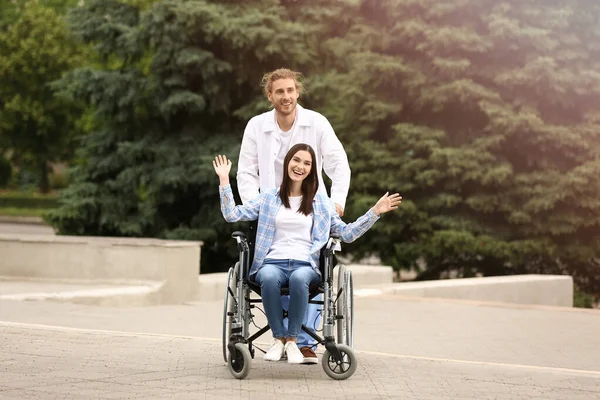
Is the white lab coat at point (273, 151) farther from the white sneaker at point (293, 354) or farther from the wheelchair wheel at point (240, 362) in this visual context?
the wheelchair wheel at point (240, 362)

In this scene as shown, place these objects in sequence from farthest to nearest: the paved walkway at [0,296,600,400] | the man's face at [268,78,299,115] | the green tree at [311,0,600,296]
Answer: the green tree at [311,0,600,296], the man's face at [268,78,299,115], the paved walkway at [0,296,600,400]

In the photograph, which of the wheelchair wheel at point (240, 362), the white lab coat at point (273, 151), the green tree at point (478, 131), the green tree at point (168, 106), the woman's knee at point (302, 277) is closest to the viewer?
the wheelchair wheel at point (240, 362)

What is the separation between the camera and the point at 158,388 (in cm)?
691

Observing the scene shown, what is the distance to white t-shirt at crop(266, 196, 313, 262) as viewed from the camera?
7.70 m

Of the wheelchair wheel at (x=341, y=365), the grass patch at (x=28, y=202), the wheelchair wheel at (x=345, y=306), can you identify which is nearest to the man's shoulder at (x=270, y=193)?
the wheelchair wheel at (x=345, y=306)

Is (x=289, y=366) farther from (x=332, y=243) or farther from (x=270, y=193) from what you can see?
(x=270, y=193)

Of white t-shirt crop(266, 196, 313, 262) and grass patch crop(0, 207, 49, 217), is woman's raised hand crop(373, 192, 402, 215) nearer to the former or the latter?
white t-shirt crop(266, 196, 313, 262)

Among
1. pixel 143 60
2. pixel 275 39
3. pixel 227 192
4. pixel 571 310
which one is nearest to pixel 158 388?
pixel 227 192

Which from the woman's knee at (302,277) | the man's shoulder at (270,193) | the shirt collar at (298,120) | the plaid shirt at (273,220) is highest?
the shirt collar at (298,120)

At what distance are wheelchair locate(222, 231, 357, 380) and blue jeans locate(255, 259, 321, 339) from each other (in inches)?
A: 2.8

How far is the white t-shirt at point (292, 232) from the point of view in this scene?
7.70 m

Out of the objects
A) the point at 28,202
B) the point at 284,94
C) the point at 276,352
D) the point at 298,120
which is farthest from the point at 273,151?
the point at 28,202

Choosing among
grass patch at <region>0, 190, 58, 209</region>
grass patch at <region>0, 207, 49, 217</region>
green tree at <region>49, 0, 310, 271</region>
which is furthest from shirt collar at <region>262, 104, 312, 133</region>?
grass patch at <region>0, 190, 58, 209</region>

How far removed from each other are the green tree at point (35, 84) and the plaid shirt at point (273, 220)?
44775 millimetres
